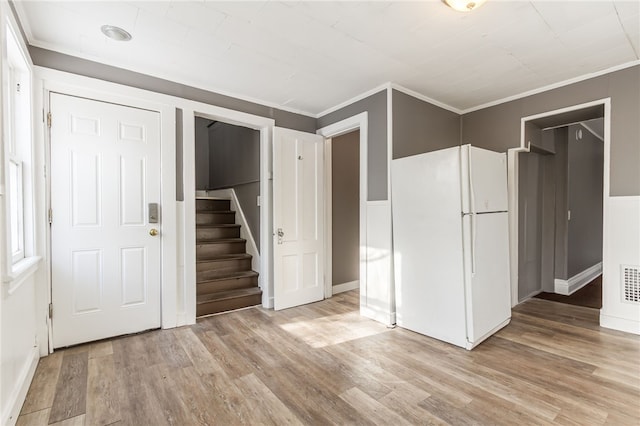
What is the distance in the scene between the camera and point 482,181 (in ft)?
8.84

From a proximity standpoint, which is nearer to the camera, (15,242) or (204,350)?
(15,242)

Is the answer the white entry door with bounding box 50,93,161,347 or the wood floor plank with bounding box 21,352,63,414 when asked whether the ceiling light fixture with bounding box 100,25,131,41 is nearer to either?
the white entry door with bounding box 50,93,161,347

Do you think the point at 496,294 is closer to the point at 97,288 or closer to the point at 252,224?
the point at 252,224

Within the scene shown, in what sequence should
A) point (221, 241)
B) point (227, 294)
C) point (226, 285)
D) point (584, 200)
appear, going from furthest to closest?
point (584, 200) < point (221, 241) < point (226, 285) < point (227, 294)

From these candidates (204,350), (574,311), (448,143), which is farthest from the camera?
(448,143)

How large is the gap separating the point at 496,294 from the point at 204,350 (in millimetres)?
2687

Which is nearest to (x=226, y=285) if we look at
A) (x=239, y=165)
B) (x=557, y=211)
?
(x=239, y=165)

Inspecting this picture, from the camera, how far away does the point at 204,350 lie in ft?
8.42

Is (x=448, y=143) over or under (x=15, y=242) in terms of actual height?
over

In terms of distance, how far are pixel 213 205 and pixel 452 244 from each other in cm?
371

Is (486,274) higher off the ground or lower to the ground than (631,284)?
higher

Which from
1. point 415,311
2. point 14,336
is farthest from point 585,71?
point 14,336

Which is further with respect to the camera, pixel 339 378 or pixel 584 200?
pixel 584 200

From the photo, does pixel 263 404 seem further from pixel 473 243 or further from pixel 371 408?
pixel 473 243
